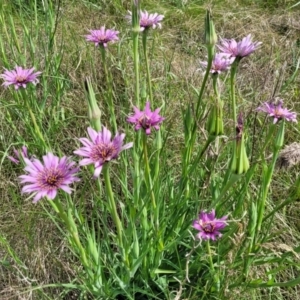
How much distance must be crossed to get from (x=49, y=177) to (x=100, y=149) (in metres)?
0.10

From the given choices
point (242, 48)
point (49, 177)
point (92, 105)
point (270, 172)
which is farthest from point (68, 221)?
point (242, 48)

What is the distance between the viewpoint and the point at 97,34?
120cm

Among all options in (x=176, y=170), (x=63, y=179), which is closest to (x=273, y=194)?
(x=176, y=170)

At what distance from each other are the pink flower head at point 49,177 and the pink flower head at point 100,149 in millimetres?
28

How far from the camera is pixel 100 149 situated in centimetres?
73

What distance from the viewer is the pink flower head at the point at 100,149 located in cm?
70

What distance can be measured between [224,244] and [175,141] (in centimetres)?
58

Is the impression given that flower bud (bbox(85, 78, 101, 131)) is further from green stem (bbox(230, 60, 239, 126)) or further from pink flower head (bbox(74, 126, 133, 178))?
green stem (bbox(230, 60, 239, 126))

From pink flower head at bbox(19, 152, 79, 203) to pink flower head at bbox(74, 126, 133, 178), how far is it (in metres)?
0.03

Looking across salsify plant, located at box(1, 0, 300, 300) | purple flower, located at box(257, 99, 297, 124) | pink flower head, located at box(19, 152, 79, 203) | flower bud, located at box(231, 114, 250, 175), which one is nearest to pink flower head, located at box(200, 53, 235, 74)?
salsify plant, located at box(1, 0, 300, 300)

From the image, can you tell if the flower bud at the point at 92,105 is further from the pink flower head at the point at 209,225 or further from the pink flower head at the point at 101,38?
the pink flower head at the point at 101,38

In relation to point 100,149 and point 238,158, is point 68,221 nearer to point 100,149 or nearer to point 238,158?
point 100,149

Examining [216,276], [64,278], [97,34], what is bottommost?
[64,278]

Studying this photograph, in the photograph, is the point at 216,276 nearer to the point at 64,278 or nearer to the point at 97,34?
the point at 64,278
